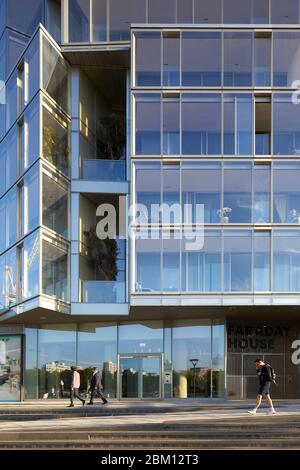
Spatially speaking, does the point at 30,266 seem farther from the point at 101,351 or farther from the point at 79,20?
the point at 79,20

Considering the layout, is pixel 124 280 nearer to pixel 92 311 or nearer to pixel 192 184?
pixel 92 311

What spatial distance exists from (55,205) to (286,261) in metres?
9.30

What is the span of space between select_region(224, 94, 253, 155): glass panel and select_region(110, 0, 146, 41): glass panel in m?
5.16

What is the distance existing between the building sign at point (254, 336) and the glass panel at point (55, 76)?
40.3ft

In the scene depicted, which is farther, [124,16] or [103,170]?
[103,170]

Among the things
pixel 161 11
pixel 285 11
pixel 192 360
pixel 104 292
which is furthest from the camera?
pixel 192 360

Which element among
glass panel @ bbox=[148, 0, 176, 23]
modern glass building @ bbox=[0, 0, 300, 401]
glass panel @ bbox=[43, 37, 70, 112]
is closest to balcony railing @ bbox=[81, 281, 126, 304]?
modern glass building @ bbox=[0, 0, 300, 401]

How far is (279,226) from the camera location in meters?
28.9

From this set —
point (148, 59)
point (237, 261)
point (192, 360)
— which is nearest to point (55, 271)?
point (237, 261)

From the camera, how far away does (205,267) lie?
94.2ft

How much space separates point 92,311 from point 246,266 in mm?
6542

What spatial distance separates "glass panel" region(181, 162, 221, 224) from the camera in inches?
1141

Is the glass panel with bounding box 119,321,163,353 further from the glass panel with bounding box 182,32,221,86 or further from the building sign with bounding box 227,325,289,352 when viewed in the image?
the glass panel with bounding box 182,32,221,86
